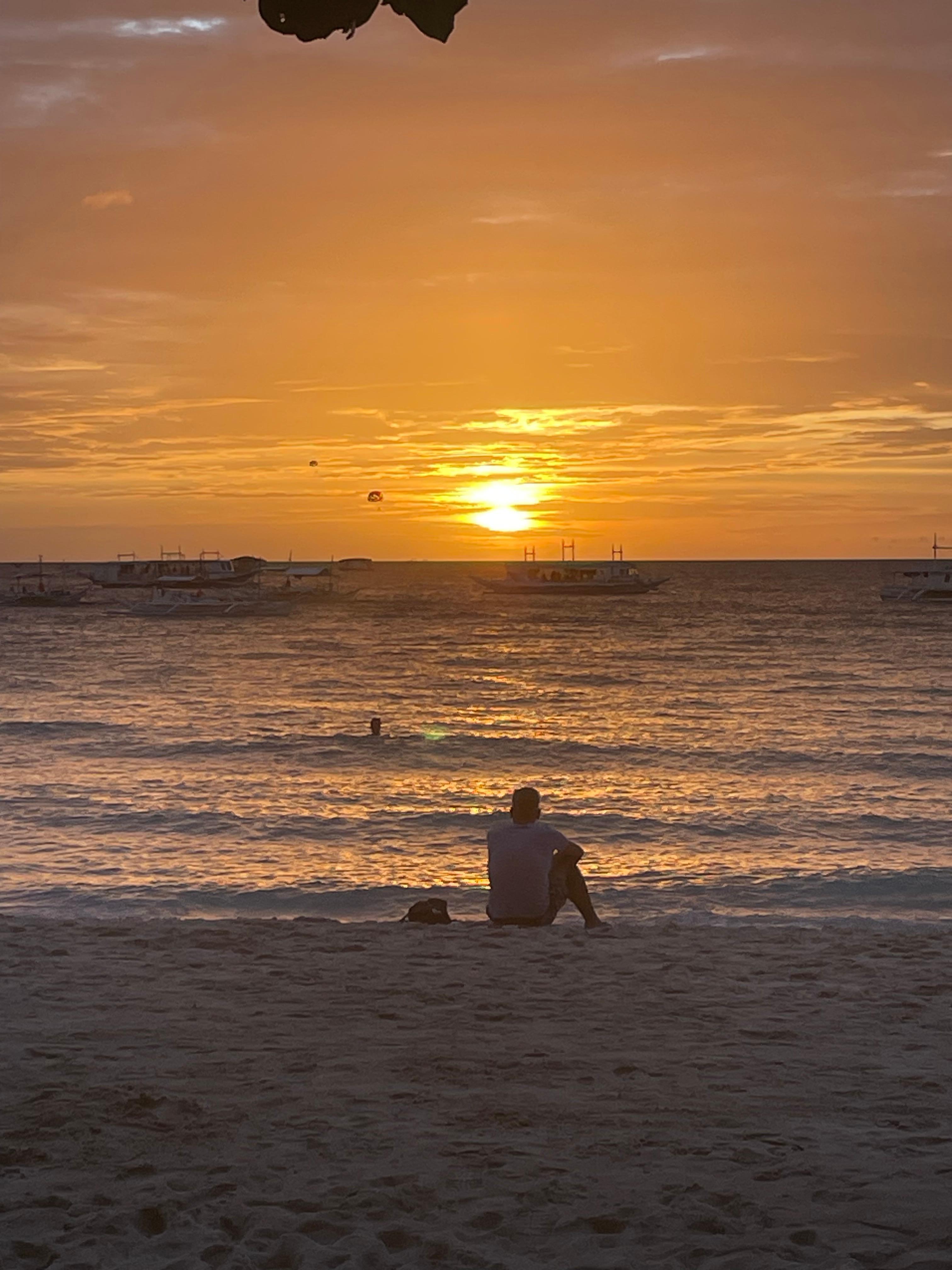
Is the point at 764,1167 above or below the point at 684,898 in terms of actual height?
above

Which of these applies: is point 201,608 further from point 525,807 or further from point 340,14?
point 340,14

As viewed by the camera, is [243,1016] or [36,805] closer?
[243,1016]

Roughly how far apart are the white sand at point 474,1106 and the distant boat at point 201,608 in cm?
10641

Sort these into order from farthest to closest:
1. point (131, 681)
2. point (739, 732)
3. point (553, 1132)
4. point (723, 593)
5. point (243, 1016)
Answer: point (723, 593), point (131, 681), point (739, 732), point (243, 1016), point (553, 1132)

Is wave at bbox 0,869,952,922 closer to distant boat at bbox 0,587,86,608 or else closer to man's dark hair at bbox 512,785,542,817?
man's dark hair at bbox 512,785,542,817

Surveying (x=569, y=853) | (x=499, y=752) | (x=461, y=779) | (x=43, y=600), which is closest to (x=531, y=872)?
(x=569, y=853)

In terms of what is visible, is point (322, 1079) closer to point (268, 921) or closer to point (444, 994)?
point (444, 994)

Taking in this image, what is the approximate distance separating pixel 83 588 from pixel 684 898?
184m

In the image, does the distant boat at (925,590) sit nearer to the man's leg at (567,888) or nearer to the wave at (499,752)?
the wave at (499,752)

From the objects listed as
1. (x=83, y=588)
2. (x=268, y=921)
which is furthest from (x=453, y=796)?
(x=83, y=588)

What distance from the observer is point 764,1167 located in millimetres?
5855

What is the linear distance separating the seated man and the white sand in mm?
472

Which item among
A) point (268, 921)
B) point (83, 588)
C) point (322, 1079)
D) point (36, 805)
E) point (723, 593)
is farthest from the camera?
point (83, 588)

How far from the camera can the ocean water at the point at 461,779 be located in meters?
16.7
